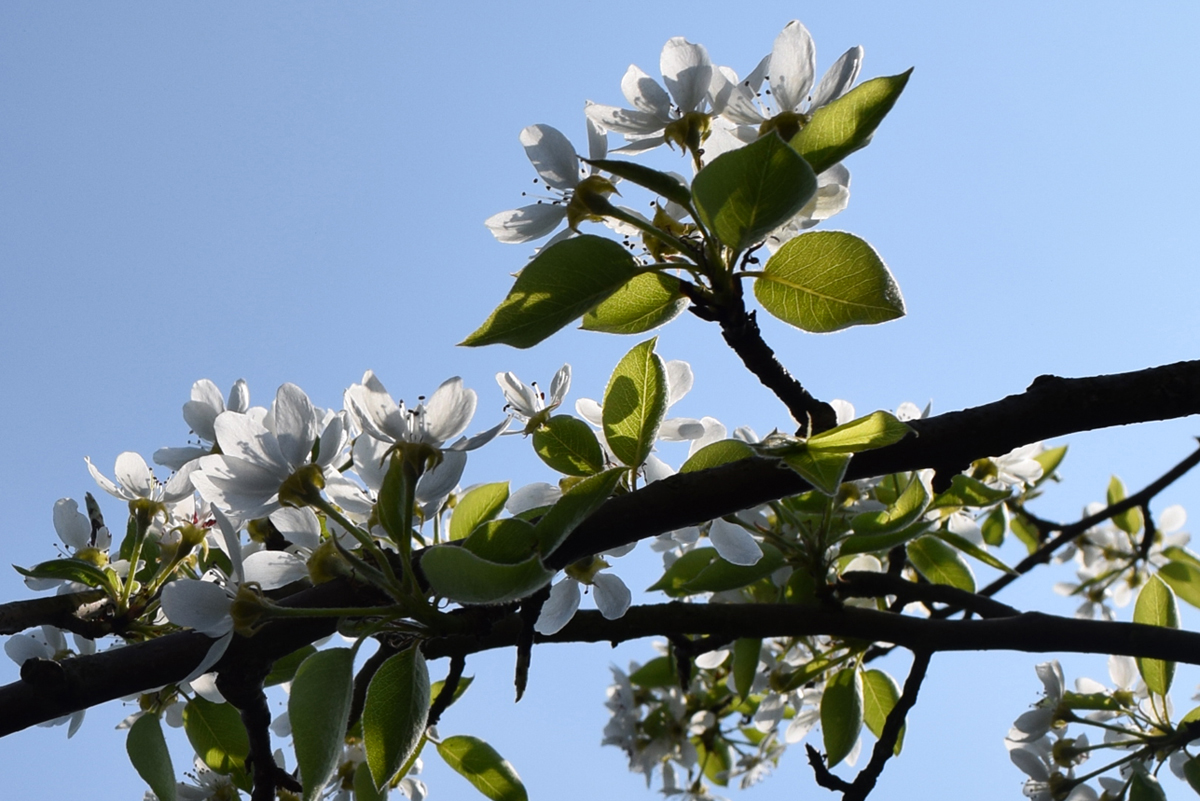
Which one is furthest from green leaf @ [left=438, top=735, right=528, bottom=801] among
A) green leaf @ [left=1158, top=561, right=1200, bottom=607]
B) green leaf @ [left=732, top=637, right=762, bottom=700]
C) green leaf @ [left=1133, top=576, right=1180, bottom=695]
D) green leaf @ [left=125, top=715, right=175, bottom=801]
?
green leaf @ [left=1158, top=561, right=1200, bottom=607]

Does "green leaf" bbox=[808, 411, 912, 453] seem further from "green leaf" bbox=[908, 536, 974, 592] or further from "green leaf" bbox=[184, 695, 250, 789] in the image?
"green leaf" bbox=[184, 695, 250, 789]

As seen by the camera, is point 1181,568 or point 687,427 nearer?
point 687,427

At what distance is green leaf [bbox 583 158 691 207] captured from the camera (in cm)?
100

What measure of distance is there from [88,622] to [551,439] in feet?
2.82

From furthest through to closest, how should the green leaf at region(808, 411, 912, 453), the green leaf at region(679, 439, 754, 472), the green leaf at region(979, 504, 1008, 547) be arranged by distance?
the green leaf at region(979, 504, 1008, 547) < the green leaf at region(679, 439, 754, 472) < the green leaf at region(808, 411, 912, 453)

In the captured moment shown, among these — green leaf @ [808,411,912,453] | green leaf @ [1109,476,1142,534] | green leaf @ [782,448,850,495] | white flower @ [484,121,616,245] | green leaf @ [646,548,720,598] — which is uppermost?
green leaf @ [1109,476,1142,534]

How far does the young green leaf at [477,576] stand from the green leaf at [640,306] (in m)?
0.36

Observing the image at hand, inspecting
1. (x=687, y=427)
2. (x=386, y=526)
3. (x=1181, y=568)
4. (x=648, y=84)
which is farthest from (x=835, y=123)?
(x=1181, y=568)

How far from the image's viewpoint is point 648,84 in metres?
1.30

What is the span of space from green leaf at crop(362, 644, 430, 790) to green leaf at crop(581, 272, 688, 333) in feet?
1.47

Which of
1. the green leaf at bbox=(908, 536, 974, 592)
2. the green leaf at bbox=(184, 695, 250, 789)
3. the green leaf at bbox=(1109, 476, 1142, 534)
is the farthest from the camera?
the green leaf at bbox=(1109, 476, 1142, 534)

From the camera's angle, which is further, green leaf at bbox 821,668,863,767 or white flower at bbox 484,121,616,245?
green leaf at bbox 821,668,863,767

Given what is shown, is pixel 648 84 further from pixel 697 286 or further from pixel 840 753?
pixel 840 753

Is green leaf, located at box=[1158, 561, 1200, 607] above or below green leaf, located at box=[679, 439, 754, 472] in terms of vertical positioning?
above
